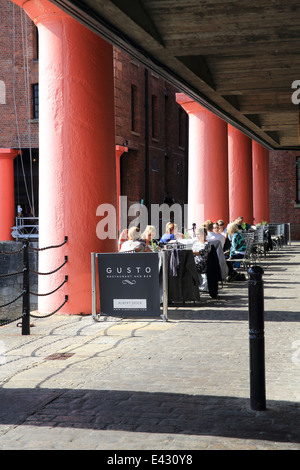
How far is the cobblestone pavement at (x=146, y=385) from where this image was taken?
462cm

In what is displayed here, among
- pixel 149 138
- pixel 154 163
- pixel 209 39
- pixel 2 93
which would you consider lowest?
pixel 209 39

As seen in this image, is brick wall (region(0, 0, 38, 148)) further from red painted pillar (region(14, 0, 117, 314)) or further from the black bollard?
the black bollard

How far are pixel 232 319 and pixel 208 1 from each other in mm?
4257

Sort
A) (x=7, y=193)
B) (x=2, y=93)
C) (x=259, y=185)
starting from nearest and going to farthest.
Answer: (x=7, y=193) < (x=2, y=93) < (x=259, y=185)

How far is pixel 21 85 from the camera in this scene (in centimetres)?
3175

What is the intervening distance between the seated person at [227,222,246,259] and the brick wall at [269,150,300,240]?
75.0 feet

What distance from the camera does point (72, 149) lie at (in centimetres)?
1078

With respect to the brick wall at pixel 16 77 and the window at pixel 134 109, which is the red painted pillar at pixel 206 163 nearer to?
the brick wall at pixel 16 77

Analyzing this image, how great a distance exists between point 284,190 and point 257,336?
35147mm

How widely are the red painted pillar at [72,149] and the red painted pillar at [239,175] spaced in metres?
16.0

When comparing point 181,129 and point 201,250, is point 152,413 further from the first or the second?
point 181,129

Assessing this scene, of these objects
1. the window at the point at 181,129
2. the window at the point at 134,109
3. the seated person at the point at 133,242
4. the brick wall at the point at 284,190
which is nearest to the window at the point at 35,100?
the window at the point at 134,109

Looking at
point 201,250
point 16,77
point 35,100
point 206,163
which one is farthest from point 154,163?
point 201,250

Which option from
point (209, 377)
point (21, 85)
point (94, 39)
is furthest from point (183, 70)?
point (21, 85)
